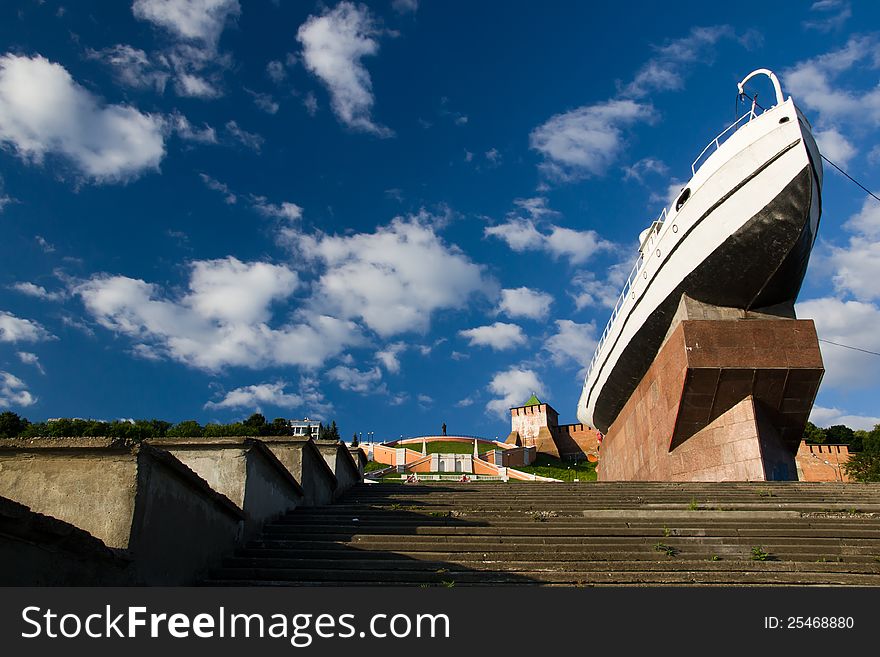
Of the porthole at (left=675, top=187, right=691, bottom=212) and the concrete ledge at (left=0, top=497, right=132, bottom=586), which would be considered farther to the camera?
the porthole at (left=675, top=187, right=691, bottom=212)

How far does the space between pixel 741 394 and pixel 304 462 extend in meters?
9.56

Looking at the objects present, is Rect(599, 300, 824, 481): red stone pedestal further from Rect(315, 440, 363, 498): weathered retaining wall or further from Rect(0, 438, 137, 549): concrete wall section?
Rect(0, 438, 137, 549): concrete wall section

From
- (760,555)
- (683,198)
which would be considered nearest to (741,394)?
(683,198)

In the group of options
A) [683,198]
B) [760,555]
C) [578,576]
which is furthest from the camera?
[683,198]

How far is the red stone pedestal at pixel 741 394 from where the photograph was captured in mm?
13070

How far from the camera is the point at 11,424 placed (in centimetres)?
4975

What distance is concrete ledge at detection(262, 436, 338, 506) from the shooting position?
8.59 metres

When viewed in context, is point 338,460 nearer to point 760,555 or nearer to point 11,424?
point 760,555

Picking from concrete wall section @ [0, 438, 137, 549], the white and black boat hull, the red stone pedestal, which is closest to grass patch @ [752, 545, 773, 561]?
concrete wall section @ [0, 438, 137, 549]

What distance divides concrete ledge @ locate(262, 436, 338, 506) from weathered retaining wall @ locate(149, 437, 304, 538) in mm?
1422
